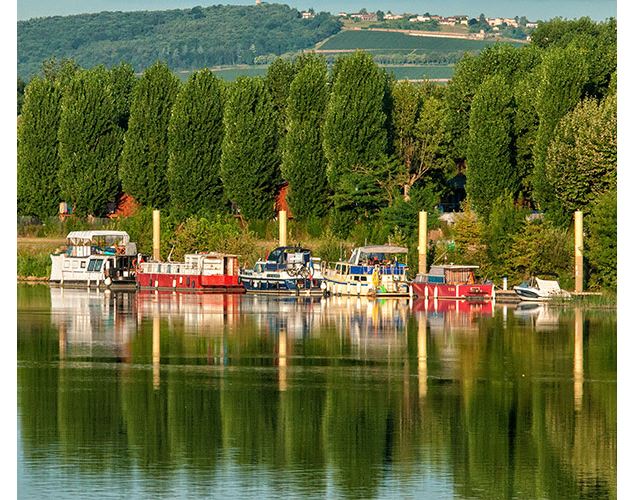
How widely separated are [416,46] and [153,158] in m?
118

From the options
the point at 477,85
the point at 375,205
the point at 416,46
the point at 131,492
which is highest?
the point at 416,46

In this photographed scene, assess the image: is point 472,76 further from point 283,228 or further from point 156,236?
point 156,236

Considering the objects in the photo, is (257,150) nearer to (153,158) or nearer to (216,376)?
(153,158)

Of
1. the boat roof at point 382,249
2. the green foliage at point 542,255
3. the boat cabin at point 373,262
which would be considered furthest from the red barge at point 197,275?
the green foliage at point 542,255

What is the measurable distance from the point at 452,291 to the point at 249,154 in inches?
556

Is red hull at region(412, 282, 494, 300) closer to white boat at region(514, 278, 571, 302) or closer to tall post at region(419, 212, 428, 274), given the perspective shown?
white boat at region(514, 278, 571, 302)

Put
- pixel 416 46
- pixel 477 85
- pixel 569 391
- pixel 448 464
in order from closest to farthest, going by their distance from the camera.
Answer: pixel 448 464 < pixel 569 391 < pixel 477 85 < pixel 416 46

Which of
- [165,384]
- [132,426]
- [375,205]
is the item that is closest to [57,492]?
[132,426]

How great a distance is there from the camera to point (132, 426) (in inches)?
1083

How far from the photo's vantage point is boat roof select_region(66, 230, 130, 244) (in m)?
63.2

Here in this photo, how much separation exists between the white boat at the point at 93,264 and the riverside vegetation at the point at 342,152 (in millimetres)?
2126

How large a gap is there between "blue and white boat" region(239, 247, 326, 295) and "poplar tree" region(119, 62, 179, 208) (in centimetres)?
1024

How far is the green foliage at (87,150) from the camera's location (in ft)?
224

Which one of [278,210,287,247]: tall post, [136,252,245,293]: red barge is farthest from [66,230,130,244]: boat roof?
[278,210,287,247]: tall post
